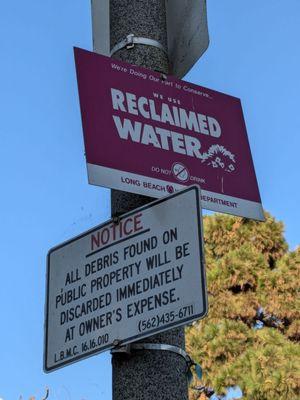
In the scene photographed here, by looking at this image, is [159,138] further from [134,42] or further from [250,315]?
[250,315]

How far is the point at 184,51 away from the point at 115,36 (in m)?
0.32

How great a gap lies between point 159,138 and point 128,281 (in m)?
0.65

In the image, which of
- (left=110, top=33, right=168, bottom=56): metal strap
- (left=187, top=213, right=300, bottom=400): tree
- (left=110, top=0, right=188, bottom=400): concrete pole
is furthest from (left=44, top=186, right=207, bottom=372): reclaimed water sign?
(left=187, top=213, right=300, bottom=400): tree

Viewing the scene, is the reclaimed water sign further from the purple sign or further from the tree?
the tree

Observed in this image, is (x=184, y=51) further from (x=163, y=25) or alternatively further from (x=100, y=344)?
(x=100, y=344)

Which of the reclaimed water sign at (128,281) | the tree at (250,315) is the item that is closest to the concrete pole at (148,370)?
the reclaimed water sign at (128,281)

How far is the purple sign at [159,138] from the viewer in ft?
10.1

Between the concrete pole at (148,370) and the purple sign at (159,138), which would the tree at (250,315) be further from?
the concrete pole at (148,370)

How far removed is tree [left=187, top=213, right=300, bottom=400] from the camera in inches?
602

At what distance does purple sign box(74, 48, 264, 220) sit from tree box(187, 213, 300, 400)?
12201 mm

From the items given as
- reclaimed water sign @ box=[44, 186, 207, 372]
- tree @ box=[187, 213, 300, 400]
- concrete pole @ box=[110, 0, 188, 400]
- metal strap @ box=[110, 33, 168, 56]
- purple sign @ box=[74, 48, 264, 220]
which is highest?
tree @ box=[187, 213, 300, 400]

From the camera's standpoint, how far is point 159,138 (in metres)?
3.23

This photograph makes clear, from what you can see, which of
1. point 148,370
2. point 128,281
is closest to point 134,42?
point 128,281

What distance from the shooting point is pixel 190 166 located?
326 cm
